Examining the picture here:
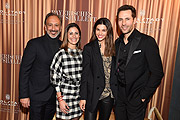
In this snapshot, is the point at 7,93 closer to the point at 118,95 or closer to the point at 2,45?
the point at 2,45

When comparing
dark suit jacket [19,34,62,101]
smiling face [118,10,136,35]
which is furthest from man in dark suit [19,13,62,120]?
smiling face [118,10,136,35]

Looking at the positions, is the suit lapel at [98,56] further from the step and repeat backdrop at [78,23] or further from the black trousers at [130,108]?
the step and repeat backdrop at [78,23]

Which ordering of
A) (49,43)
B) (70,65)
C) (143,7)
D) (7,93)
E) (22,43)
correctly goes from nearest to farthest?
(70,65), (49,43), (143,7), (22,43), (7,93)

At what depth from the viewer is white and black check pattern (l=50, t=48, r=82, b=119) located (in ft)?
6.24


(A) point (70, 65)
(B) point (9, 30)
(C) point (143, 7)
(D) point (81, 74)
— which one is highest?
(C) point (143, 7)

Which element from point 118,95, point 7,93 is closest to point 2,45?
point 7,93

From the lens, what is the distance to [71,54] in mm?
1948

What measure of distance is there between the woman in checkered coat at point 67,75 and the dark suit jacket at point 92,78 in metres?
0.09

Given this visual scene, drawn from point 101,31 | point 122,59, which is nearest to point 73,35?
point 101,31

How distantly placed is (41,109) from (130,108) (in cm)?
123

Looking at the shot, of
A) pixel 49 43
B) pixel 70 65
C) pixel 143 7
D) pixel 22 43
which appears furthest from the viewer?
pixel 22 43

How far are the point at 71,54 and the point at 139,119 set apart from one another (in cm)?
124

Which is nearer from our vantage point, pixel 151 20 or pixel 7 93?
pixel 151 20

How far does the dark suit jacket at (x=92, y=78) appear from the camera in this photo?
1.93 metres
